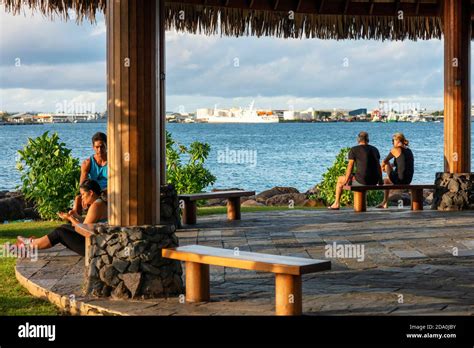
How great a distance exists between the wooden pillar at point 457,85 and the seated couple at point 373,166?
0.63 metres

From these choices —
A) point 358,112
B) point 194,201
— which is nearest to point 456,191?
point 194,201

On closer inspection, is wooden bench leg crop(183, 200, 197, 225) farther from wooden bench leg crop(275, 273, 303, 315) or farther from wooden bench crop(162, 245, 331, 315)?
wooden bench leg crop(275, 273, 303, 315)

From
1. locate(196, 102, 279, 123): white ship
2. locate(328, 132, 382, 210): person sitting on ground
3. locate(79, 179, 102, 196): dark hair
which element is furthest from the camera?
locate(196, 102, 279, 123): white ship

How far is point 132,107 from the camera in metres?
5.12

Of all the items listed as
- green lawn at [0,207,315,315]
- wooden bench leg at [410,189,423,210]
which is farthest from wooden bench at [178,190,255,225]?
wooden bench leg at [410,189,423,210]

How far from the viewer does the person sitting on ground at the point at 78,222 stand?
21.2 feet

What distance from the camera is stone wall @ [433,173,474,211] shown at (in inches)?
396

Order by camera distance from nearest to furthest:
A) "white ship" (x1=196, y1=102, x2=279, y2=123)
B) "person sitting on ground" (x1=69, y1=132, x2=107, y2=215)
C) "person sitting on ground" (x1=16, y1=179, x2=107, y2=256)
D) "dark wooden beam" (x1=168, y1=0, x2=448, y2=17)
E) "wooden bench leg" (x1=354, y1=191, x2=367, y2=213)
→ "person sitting on ground" (x1=16, y1=179, x2=107, y2=256) < "person sitting on ground" (x1=69, y1=132, x2=107, y2=215) < "wooden bench leg" (x1=354, y1=191, x2=367, y2=213) < "dark wooden beam" (x1=168, y1=0, x2=448, y2=17) < "white ship" (x1=196, y1=102, x2=279, y2=123)

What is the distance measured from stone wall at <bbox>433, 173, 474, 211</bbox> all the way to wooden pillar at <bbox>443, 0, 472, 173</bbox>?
12 centimetres

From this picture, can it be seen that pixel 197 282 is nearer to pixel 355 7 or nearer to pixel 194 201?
pixel 194 201

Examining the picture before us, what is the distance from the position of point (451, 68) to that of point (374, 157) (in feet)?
5.01

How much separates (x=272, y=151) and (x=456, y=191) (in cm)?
4367

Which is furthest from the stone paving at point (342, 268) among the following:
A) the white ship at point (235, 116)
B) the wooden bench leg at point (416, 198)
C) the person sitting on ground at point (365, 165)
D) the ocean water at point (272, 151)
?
the white ship at point (235, 116)
